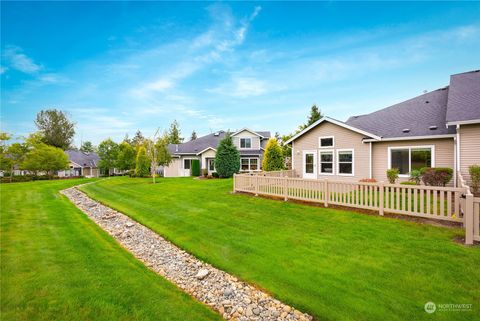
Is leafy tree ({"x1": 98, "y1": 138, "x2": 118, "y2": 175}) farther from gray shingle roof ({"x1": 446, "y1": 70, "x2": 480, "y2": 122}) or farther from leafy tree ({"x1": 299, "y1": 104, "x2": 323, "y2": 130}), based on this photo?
gray shingle roof ({"x1": 446, "y1": 70, "x2": 480, "y2": 122})

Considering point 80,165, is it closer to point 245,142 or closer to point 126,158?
point 126,158

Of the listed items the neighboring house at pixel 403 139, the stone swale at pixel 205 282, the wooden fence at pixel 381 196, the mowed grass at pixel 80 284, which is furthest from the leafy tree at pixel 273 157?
the mowed grass at pixel 80 284

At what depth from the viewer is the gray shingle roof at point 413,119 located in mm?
12094

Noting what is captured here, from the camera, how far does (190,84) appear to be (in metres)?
23.0

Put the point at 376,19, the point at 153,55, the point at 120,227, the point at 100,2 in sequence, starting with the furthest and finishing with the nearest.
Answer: the point at 153,55, the point at 376,19, the point at 100,2, the point at 120,227

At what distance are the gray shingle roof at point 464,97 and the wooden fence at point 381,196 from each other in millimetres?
3653

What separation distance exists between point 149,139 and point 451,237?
78.5ft

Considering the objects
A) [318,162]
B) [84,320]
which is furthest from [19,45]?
[318,162]

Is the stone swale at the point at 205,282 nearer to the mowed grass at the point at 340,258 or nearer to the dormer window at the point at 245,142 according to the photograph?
the mowed grass at the point at 340,258

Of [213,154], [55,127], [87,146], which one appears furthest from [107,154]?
[87,146]

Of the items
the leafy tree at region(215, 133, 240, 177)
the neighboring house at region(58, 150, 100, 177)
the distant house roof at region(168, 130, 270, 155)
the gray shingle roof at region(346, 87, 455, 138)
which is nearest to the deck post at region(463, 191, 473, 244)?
the gray shingle roof at region(346, 87, 455, 138)

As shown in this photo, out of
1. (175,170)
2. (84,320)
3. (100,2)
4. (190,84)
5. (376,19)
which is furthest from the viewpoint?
(175,170)

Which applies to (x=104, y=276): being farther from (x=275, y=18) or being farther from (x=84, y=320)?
(x=275, y=18)

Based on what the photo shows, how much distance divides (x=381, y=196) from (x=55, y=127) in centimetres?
6972
